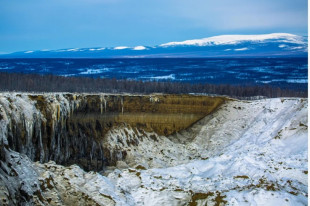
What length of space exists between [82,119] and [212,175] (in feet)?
81.4

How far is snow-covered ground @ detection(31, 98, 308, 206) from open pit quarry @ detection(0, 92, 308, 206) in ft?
0.31

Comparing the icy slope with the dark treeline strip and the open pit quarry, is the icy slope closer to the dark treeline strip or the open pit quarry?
the open pit quarry

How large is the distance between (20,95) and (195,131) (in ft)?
96.8

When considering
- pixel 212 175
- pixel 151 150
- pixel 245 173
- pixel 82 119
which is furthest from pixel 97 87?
pixel 245 173

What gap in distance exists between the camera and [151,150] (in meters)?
58.1

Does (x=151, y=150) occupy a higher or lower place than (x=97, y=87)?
lower

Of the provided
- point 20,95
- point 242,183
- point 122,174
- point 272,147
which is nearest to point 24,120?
point 20,95

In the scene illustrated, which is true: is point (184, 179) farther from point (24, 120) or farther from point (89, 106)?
point (89, 106)

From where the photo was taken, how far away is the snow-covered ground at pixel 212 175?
30.5m

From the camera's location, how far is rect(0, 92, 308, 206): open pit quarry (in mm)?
30781

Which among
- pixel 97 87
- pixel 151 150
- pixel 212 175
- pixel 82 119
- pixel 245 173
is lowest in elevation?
pixel 151 150

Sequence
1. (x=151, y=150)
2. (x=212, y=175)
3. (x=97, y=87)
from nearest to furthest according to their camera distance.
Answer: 1. (x=212, y=175)
2. (x=151, y=150)
3. (x=97, y=87)

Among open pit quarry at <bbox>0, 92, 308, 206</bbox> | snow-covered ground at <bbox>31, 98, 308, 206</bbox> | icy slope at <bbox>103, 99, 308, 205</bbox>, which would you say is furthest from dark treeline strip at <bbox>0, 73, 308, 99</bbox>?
icy slope at <bbox>103, 99, 308, 205</bbox>

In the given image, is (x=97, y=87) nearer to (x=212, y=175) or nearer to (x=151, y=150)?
(x=151, y=150)
